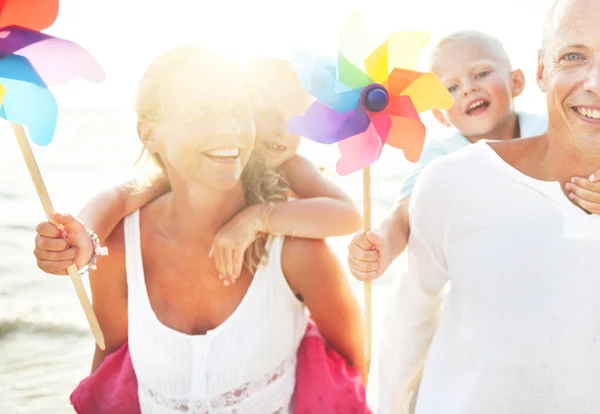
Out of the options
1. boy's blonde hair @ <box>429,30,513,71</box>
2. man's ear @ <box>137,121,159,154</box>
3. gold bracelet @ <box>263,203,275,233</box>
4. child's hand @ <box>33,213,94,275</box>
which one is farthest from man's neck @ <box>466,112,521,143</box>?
child's hand @ <box>33,213,94,275</box>

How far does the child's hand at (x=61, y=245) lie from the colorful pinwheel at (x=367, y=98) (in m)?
0.59

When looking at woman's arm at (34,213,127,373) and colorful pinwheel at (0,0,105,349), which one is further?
woman's arm at (34,213,127,373)

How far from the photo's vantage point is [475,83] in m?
2.16

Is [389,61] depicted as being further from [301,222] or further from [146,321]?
[146,321]

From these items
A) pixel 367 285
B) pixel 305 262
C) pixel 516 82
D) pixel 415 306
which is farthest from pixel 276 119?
pixel 516 82

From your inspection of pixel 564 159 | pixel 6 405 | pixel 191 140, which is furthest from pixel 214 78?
pixel 6 405

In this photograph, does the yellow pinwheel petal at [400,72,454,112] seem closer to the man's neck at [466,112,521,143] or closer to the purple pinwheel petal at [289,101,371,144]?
the purple pinwheel petal at [289,101,371,144]

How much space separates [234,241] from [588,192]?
0.91 metres

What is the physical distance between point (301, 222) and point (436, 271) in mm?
432

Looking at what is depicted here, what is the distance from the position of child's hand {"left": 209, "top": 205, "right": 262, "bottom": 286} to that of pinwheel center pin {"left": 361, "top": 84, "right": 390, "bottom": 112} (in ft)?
1.47

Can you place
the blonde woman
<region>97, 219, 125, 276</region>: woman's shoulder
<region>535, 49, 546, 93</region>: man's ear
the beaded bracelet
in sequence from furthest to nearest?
<region>97, 219, 125, 276</region>: woman's shoulder, the blonde woman, the beaded bracelet, <region>535, 49, 546, 93</region>: man's ear

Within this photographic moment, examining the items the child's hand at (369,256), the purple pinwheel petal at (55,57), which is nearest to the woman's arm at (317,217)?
the child's hand at (369,256)

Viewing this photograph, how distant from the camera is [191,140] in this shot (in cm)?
183

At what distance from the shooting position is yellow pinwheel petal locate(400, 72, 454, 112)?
1.69m
